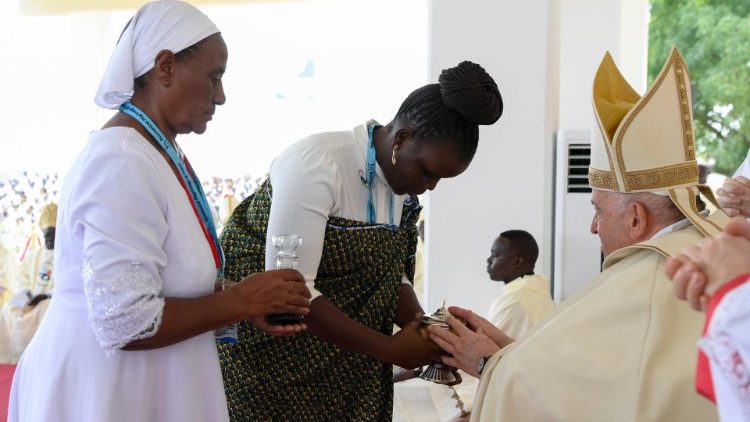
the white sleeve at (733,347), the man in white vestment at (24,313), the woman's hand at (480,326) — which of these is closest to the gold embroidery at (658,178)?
the woman's hand at (480,326)

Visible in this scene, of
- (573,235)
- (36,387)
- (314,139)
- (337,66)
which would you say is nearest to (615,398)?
(314,139)

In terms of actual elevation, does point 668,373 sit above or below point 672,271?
→ below

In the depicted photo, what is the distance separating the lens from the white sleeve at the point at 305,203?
2.32m

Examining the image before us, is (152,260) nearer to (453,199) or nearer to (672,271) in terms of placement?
(672,271)

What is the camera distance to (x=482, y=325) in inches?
103

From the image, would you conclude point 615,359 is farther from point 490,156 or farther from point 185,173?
point 490,156

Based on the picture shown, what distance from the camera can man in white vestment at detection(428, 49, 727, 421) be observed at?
211cm

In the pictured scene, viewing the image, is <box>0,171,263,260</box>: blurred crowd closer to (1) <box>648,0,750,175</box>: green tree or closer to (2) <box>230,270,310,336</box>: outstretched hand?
(2) <box>230,270,310,336</box>: outstretched hand

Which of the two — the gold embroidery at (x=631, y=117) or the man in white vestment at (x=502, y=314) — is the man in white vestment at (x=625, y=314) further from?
the man in white vestment at (x=502, y=314)

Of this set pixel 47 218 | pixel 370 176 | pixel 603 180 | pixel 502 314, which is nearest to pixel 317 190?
pixel 370 176

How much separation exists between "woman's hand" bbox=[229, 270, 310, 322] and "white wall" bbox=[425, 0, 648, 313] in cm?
336

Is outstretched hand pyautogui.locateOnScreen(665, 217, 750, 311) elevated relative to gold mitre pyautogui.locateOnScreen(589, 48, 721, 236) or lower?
lower

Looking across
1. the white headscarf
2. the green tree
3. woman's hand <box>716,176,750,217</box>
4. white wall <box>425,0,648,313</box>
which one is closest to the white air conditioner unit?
white wall <box>425,0,648,313</box>

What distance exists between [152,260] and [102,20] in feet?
36.1
